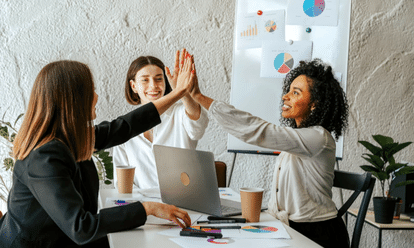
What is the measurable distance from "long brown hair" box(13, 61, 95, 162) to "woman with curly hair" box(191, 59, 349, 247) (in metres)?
0.57

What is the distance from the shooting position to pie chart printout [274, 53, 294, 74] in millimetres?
2457

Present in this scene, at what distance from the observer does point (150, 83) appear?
6.36 feet

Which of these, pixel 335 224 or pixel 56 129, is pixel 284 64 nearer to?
pixel 335 224

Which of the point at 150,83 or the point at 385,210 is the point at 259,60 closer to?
the point at 150,83

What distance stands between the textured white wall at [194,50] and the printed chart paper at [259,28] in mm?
316

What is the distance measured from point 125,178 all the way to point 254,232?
0.63 m

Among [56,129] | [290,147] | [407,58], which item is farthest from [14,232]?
[407,58]

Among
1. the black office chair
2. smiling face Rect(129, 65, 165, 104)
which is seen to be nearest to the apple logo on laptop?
the black office chair

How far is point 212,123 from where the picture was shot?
289cm

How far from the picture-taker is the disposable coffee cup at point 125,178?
1441 mm

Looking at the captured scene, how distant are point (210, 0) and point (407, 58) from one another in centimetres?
158

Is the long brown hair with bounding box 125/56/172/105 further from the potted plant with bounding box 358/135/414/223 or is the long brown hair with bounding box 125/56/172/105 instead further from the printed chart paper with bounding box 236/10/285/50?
the potted plant with bounding box 358/135/414/223

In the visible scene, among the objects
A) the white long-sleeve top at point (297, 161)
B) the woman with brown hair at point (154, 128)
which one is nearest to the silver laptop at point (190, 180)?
the white long-sleeve top at point (297, 161)

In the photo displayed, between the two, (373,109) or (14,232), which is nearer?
(14,232)
